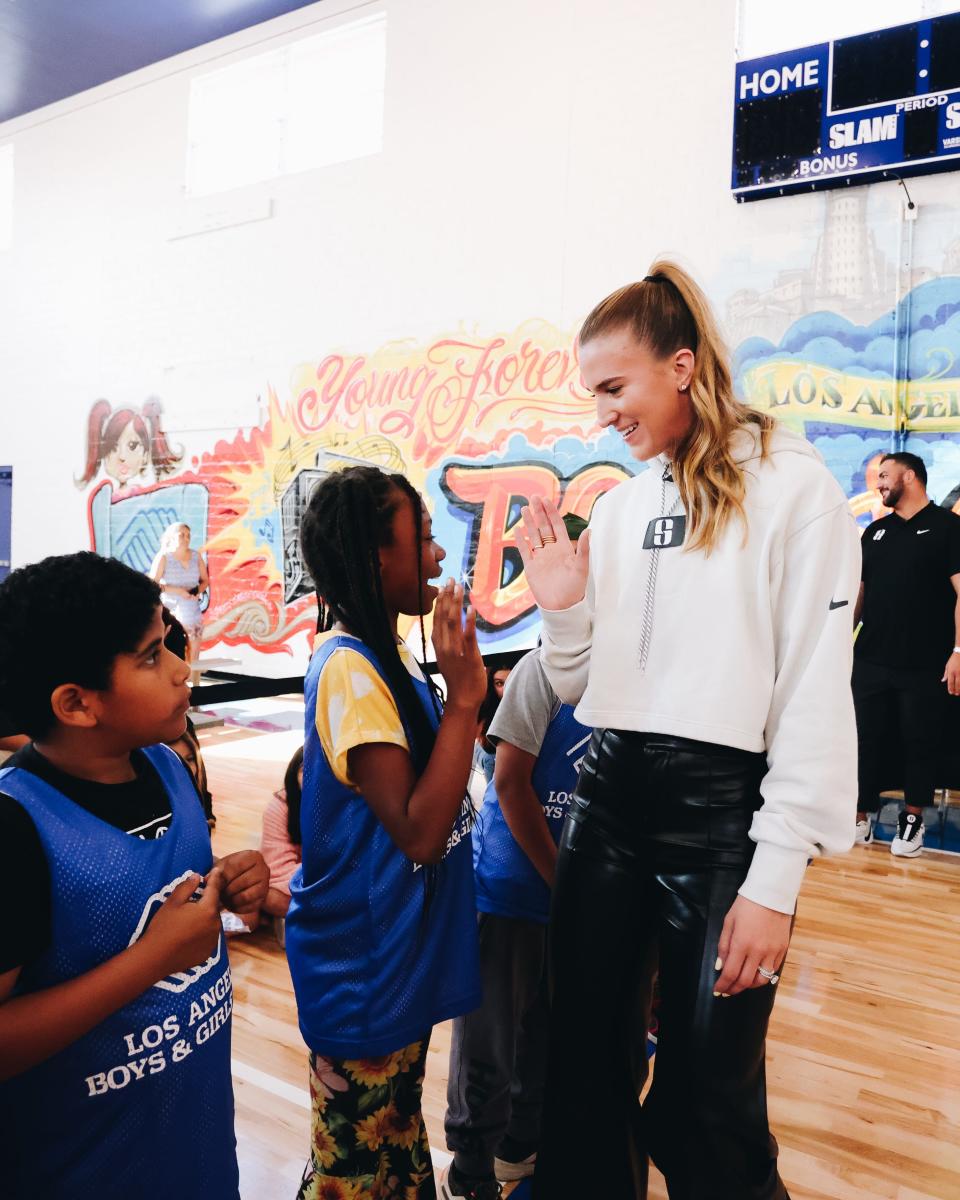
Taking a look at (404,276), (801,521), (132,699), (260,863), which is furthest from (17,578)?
(404,276)

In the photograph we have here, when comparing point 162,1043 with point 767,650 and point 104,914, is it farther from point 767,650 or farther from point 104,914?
point 767,650

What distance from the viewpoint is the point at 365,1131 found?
1.21 metres

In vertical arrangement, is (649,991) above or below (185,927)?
below

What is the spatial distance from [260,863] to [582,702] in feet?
1.60

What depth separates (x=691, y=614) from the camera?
1.14m

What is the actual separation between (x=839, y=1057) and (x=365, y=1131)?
1574mm

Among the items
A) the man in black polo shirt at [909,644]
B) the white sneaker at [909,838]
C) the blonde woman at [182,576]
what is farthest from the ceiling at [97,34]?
the white sneaker at [909,838]

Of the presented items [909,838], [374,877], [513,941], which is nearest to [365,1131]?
[374,877]

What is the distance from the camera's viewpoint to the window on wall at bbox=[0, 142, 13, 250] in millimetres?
9328

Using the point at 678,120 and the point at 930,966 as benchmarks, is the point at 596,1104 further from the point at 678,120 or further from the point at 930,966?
the point at 678,120

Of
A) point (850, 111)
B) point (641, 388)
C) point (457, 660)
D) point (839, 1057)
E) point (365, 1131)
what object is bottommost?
point (839, 1057)

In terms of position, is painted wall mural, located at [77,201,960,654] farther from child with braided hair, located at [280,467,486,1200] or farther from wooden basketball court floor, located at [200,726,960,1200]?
child with braided hair, located at [280,467,486,1200]

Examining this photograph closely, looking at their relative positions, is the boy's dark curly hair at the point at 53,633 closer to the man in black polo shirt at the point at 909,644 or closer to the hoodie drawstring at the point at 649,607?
the hoodie drawstring at the point at 649,607

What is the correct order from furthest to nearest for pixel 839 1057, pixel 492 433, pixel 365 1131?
1. pixel 492 433
2. pixel 839 1057
3. pixel 365 1131
